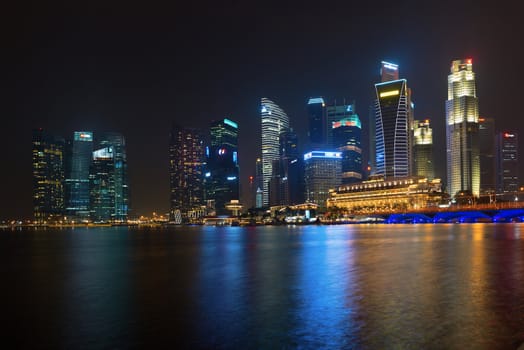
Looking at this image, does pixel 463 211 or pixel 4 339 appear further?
pixel 463 211

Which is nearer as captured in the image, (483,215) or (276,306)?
(276,306)

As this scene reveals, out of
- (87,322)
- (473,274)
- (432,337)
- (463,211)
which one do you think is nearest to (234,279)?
(87,322)

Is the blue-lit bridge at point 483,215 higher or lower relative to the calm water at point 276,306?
lower

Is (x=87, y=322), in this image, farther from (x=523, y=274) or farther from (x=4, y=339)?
(x=523, y=274)

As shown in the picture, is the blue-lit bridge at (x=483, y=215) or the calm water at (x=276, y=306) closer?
the calm water at (x=276, y=306)

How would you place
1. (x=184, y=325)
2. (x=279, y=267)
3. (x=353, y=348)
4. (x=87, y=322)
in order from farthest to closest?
(x=279, y=267) < (x=87, y=322) < (x=184, y=325) < (x=353, y=348)

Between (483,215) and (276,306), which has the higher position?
(276,306)

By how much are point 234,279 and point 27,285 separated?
1574cm

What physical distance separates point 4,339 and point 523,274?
3251cm

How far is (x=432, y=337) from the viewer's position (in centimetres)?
1816

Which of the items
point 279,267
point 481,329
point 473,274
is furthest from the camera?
point 279,267

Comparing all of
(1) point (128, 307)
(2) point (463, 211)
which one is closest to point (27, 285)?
(1) point (128, 307)

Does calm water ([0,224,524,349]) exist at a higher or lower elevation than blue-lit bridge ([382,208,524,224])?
higher

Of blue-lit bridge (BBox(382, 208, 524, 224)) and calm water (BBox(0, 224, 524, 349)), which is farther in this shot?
blue-lit bridge (BBox(382, 208, 524, 224))
